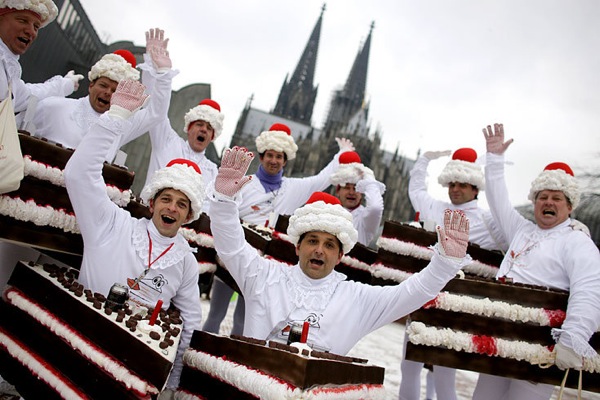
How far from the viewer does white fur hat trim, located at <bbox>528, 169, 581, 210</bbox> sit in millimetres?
3803

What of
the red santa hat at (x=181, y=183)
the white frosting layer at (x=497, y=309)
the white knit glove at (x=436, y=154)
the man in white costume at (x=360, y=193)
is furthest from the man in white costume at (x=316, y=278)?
the white knit glove at (x=436, y=154)

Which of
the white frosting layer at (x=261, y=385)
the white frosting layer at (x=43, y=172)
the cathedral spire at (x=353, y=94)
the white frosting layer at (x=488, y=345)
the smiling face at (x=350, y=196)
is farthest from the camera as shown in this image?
the cathedral spire at (x=353, y=94)

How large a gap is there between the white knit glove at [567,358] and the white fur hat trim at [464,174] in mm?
1992

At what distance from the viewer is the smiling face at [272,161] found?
5057 mm

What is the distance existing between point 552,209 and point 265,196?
2.93 m

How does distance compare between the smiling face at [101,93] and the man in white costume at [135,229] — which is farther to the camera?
the smiling face at [101,93]

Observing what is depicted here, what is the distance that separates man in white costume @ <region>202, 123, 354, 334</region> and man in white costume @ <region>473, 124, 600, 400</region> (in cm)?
225

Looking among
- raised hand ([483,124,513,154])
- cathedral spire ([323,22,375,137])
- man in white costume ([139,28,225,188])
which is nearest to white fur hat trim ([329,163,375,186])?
raised hand ([483,124,513,154])

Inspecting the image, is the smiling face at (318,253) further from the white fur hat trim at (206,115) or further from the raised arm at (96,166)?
the white fur hat trim at (206,115)

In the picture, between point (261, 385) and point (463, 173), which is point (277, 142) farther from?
point (261, 385)

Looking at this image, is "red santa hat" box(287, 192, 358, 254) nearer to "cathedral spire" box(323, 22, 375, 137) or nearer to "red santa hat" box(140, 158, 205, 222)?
"red santa hat" box(140, 158, 205, 222)

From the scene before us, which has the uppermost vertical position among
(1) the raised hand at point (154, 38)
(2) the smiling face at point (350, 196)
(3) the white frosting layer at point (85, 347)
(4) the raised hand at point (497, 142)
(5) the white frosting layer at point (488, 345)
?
(4) the raised hand at point (497, 142)

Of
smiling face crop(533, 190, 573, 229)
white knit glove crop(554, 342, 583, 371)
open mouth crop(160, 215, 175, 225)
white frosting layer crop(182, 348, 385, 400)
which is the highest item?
smiling face crop(533, 190, 573, 229)

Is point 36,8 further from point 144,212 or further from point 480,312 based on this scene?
point 480,312
